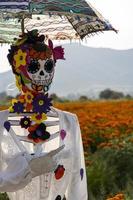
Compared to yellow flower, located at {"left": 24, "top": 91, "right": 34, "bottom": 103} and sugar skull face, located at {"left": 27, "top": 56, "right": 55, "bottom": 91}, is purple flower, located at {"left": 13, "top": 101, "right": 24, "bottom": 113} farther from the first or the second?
sugar skull face, located at {"left": 27, "top": 56, "right": 55, "bottom": 91}

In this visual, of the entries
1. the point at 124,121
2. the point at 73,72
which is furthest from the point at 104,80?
the point at 124,121

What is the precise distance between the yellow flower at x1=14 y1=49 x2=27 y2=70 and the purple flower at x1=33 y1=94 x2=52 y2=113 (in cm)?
25

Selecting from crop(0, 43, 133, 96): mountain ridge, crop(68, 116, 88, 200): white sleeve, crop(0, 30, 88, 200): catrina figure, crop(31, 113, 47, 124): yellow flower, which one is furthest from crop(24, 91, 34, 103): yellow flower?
crop(0, 43, 133, 96): mountain ridge

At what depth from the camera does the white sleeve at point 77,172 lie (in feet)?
16.5

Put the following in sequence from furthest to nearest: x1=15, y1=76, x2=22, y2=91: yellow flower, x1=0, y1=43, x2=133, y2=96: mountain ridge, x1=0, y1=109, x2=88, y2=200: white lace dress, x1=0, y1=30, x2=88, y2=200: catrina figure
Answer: x1=0, y1=43, x2=133, y2=96: mountain ridge
x1=15, y1=76, x2=22, y2=91: yellow flower
x1=0, y1=30, x2=88, y2=200: catrina figure
x1=0, y1=109, x2=88, y2=200: white lace dress

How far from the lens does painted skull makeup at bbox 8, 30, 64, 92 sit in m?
4.93

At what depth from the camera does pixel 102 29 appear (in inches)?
200

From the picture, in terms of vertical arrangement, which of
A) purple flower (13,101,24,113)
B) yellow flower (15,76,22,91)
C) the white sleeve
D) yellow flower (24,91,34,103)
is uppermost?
yellow flower (15,76,22,91)

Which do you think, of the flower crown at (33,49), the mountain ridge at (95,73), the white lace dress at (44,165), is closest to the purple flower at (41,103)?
the white lace dress at (44,165)

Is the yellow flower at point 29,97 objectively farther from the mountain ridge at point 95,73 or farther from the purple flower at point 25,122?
the mountain ridge at point 95,73

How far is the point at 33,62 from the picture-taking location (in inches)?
194

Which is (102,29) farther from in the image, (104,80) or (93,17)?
(104,80)

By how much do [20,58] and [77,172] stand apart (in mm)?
877

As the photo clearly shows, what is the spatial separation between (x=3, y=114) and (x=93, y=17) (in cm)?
88
